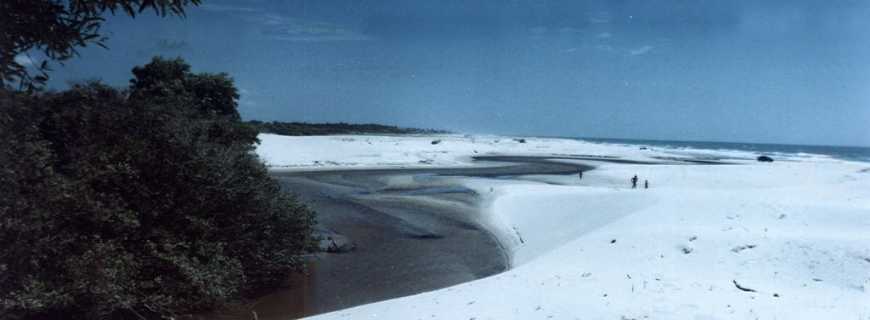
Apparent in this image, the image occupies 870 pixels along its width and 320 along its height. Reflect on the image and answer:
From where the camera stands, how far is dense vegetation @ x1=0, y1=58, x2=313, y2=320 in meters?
7.18

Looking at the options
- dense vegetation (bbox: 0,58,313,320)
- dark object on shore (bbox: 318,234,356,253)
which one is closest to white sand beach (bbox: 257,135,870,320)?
dense vegetation (bbox: 0,58,313,320)

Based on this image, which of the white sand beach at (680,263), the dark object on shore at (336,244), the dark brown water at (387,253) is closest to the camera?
the white sand beach at (680,263)

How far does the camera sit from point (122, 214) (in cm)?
864

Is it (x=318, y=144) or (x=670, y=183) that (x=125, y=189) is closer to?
(x=670, y=183)

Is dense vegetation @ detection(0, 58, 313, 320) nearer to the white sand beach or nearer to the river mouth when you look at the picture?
the river mouth

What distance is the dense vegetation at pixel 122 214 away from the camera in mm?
7184

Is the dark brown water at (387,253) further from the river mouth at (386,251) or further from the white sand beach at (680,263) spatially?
the white sand beach at (680,263)

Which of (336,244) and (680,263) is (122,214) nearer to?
(336,244)

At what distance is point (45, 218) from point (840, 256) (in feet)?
47.3

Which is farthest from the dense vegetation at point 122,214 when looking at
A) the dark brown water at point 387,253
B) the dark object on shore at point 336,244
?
the dark object on shore at point 336,244

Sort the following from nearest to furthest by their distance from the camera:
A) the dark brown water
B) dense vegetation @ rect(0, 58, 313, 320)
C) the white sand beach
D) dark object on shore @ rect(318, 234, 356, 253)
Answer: dense vegetation @ rect(0, 58, 313, 320)
the white sand beach
the dark brown water
dark object on shore @ rect(318, 234, 356, 253)

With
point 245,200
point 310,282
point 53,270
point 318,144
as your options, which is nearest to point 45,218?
point 53,270

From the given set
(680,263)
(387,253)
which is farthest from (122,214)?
(680,263)

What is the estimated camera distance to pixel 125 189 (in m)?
9.10
